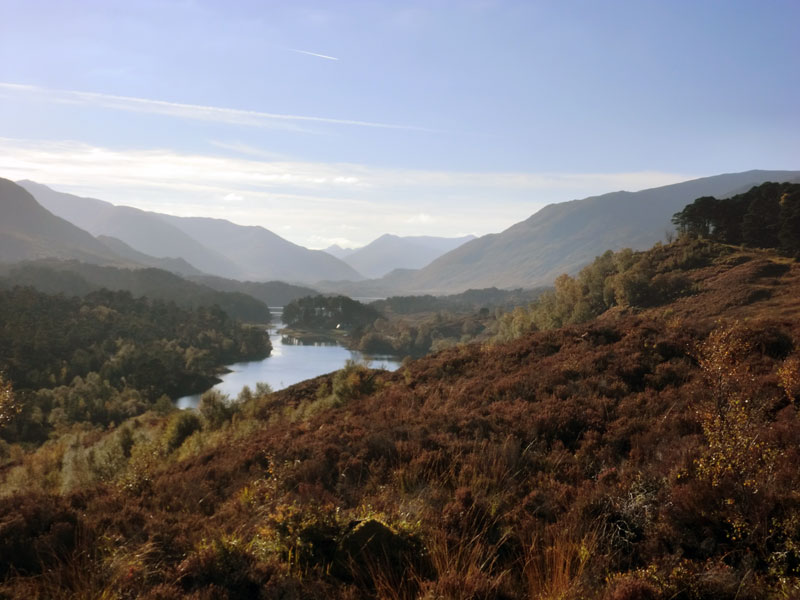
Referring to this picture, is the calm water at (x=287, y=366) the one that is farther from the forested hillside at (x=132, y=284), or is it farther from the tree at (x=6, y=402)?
the forested hillside at (x=132, y=284)

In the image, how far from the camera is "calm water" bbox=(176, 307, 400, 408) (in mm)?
78225

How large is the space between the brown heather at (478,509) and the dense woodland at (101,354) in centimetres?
4711

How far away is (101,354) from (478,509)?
9295cm

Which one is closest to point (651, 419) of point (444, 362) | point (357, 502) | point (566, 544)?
point (566, 544)

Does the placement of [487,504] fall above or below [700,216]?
below

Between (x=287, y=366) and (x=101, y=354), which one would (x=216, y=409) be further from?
(x=287, y=366)

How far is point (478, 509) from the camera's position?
6.27 metres

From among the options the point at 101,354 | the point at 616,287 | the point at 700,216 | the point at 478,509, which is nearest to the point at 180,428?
the point at 478,509

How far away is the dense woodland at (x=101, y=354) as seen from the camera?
190 feet

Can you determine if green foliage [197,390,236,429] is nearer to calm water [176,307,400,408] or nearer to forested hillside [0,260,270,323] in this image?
calm water [176,307,400,408]

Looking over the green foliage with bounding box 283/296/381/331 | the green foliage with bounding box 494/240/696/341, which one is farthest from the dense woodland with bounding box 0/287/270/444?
the green foliage with bounding box 494/240/696/341

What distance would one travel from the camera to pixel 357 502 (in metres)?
7.06

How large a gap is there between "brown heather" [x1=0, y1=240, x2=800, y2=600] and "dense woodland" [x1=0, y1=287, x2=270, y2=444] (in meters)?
47.1

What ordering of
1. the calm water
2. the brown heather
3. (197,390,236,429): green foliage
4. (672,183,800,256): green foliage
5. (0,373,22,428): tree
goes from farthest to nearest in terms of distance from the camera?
1. the calm water
2. (672,183,800,256): green foliage
3. (0,373,22,428): tree
4. (197,390,236,429): green foliage
5. the brown heather
